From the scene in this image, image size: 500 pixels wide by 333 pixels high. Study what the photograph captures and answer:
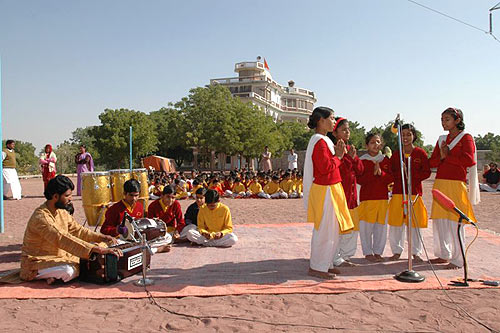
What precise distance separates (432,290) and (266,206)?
8060mm

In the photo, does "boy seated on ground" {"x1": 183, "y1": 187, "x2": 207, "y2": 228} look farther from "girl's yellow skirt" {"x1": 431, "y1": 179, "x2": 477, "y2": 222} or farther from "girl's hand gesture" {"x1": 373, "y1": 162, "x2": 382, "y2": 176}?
"girl's yellow skirt" {"x1": 431, "y1": 179, "x2": 477, "y2": 222}

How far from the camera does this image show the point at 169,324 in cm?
332

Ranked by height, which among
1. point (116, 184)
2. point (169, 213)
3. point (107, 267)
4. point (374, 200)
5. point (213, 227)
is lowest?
point (107, 267)

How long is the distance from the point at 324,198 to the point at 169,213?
3.17 meters

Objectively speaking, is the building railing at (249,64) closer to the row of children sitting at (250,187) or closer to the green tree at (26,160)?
the green tree at (26,160)

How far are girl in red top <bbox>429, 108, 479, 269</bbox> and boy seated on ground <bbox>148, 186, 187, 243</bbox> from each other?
393 centimetres

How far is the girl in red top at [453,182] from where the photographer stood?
497cm

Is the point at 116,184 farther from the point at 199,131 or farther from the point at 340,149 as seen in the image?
the point at 199,131

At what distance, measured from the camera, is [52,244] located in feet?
14.3

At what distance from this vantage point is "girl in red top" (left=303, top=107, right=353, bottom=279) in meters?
4.56

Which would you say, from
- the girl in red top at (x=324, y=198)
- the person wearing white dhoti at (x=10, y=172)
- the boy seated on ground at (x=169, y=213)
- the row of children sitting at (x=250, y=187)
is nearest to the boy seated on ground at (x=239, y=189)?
the row of children sitting at (x=250, y=187)

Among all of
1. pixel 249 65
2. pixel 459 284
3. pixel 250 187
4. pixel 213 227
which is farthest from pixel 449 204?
pixel 249 65

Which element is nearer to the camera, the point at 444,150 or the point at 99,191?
the point at 444,150

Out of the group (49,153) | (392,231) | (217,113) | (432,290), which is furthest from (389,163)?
(217,113)
